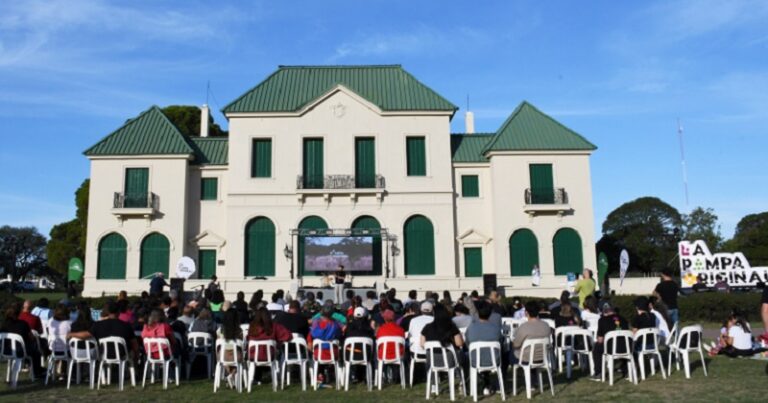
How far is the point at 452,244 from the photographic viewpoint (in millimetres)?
30422

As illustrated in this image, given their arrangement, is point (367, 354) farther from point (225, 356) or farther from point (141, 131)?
point (141, 131)

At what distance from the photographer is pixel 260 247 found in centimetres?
3020

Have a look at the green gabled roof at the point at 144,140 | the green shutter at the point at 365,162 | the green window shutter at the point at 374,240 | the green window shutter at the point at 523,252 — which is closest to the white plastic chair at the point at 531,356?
the green window shutter at the point at 374,240

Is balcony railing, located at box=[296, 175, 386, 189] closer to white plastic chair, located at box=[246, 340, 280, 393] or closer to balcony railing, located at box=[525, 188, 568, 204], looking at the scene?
balcony railing, located at box=[525, 188, 568, 204]

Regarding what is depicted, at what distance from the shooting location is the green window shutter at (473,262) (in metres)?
31.1

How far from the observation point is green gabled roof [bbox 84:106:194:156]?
3083cm

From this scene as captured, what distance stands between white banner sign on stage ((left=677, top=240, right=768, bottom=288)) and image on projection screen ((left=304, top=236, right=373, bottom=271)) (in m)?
18.1

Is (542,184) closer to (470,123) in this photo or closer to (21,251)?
(470,123)

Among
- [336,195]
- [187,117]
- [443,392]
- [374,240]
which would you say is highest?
[187,117]

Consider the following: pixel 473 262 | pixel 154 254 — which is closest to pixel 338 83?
pixel 473 262

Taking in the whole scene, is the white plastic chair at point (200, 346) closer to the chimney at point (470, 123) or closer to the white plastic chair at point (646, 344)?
the white plastic chair at point (646, 344)

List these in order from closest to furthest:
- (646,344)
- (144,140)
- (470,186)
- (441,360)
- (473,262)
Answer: (441,360) → (646,344) → (473,262) → (144,140) → (470,186)

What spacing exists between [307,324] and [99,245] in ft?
75.6

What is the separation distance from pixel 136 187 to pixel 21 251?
6610cm
